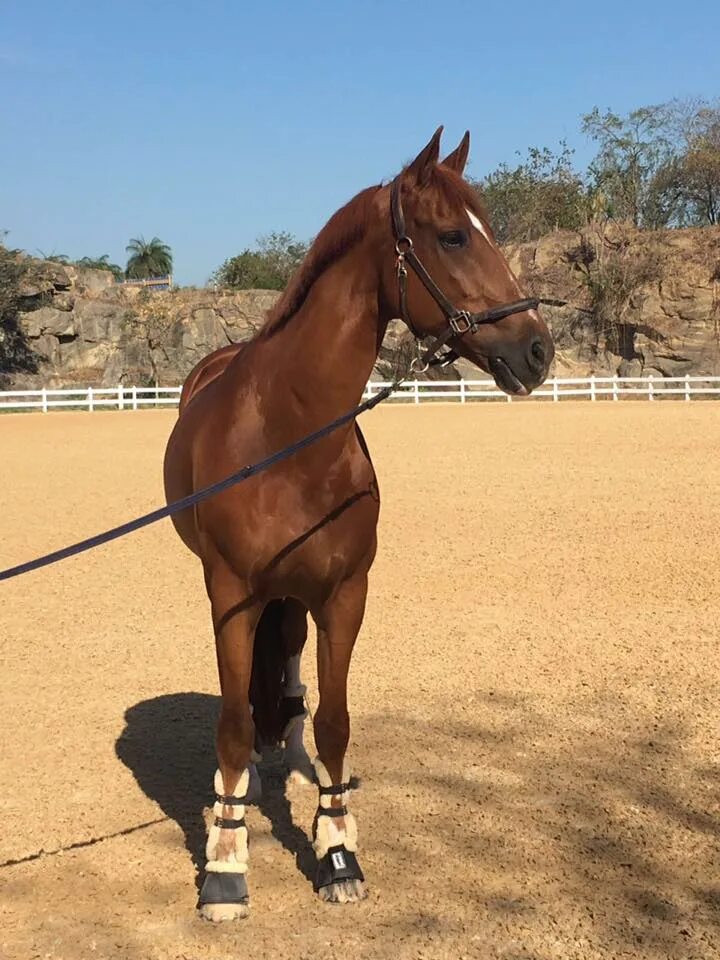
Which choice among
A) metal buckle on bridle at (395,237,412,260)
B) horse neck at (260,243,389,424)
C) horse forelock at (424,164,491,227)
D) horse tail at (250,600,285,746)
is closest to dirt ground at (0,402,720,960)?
horse tail at (250,600,285,746)

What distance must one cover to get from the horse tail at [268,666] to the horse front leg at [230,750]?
0.82 m

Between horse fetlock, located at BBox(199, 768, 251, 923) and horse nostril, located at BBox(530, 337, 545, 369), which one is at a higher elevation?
horse nostril, located at BBox(530, 337, 545, 369)

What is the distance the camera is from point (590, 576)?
7922 millimetres

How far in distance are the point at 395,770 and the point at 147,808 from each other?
3.79 ft

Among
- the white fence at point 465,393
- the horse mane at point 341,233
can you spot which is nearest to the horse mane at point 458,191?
the horse mane at point 341,233

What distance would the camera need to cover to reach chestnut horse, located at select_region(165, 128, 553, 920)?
2.78 meters

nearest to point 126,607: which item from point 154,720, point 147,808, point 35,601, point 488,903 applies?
point 35,601

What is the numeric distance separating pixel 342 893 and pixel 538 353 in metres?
1.99

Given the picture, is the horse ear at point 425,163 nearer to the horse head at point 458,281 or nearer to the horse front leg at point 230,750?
the horse head at point 458,281

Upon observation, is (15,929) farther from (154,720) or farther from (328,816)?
(154,720)

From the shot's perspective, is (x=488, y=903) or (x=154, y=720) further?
(x=154, y=720)

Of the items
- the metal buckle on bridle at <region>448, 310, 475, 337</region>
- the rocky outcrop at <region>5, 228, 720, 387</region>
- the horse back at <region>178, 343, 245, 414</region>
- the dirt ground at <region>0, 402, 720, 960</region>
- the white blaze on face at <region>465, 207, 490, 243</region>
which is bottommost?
the dirt ground at <region>0, 402, 720, 960</region>

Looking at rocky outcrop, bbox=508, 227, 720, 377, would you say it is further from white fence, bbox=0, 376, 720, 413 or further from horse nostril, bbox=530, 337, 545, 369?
horse nostril, bbox=530, 337, 545, 369

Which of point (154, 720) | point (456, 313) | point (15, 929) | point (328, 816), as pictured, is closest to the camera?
point (456, 313)
